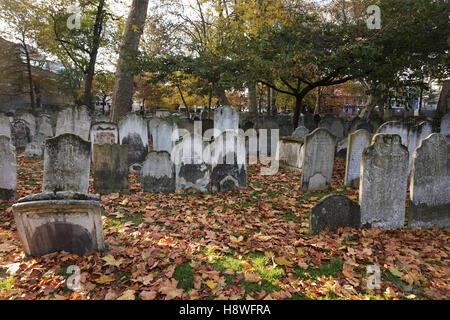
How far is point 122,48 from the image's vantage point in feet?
35.4

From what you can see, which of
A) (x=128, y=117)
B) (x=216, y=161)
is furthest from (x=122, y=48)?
(x=216, y=161)

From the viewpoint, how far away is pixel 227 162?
6.25 m

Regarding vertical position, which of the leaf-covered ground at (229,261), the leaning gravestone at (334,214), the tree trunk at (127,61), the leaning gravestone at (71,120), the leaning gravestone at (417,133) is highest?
the tree trunk at (127,61)

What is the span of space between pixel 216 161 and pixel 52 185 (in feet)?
10.7

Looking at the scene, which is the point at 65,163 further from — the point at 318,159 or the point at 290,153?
the point at 290,153

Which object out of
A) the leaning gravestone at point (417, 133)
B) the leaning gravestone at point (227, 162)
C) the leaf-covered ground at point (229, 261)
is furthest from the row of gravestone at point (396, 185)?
the leaning gravestone at point (227, 162)

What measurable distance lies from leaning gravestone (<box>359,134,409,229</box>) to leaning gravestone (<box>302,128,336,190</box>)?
1.98 meters

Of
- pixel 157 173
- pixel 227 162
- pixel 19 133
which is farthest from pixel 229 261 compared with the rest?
pixel 19 133

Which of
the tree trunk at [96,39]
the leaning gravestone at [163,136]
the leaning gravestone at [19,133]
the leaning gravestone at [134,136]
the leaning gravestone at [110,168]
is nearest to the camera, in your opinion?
the leaning gravestone at [110,168]

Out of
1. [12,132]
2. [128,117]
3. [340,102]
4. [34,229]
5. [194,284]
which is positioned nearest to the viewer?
[194,284]

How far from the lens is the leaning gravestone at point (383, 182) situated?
4234 mm

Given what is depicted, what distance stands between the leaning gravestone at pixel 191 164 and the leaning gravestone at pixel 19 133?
7814mm

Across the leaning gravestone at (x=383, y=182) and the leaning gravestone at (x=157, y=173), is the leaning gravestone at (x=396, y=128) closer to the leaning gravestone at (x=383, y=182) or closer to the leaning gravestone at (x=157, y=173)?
the leaning gravestone at (x=383, y=182)
